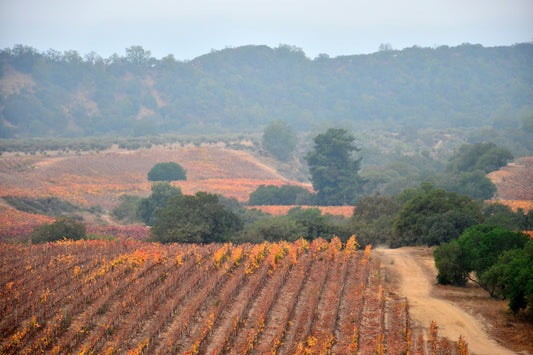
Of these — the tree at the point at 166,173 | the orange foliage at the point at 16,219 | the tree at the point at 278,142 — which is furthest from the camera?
the tree at the point at 278,142

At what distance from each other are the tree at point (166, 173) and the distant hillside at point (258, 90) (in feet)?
119

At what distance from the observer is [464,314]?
12.0 m

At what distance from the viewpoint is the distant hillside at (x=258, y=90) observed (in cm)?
10481

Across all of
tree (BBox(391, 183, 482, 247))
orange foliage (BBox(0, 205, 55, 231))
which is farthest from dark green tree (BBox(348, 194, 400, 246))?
orange foliage (BBox(0, 205, 55, 231))

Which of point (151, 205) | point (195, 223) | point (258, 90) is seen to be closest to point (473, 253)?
point (195, 223)

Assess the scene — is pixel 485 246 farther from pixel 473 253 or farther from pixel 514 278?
pixel 514 278

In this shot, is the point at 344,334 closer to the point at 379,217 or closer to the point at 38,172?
the point at 379,217

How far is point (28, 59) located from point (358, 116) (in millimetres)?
77505

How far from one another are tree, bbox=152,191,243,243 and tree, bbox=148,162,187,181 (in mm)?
32765

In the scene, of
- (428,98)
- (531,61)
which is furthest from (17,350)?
(531,61)

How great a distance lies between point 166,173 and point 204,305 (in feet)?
152

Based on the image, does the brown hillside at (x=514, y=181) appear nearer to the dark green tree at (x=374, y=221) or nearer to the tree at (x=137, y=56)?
the dark green tree at (x=374, y=221)

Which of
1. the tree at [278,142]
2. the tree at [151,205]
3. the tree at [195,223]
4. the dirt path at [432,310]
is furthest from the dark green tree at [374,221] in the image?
the tree at [278,142]

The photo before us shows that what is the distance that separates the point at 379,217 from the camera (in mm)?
27141
